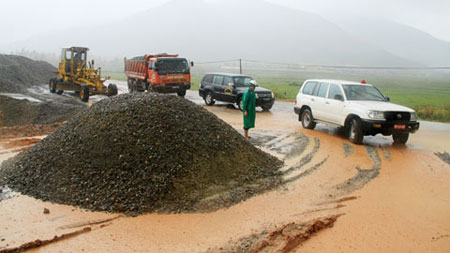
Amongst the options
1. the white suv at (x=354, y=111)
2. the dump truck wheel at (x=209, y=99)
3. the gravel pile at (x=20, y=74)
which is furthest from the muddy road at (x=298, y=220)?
the gravel pile at (x=20, y=74)

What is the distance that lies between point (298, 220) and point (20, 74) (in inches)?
1165

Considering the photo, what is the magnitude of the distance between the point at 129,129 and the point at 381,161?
644cm

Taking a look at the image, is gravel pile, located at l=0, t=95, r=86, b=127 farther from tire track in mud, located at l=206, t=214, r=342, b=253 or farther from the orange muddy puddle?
tire track in mud, located at l=206, t=214, r=342, b=253

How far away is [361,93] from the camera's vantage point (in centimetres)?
1322

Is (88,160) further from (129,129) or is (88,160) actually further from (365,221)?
(365,221)

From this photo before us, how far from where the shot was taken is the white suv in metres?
11.7

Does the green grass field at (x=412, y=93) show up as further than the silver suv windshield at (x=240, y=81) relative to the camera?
Yes

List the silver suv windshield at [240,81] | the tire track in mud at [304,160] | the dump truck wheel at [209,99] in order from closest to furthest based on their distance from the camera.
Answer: the tire track in mud at [304,160] < the silver suv windshield at [240,81] < the dump truck wheel at [209,99]

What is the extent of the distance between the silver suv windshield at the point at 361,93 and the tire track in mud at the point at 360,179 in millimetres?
2808

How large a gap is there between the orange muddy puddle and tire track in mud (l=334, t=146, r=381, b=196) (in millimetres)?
21

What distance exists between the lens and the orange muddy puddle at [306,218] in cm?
595

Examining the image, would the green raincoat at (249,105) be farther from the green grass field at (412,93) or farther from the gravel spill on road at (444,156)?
the green grass field at (412,93)

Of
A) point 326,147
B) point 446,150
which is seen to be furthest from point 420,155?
point 326,147

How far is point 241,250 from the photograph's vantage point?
18.5 feet
